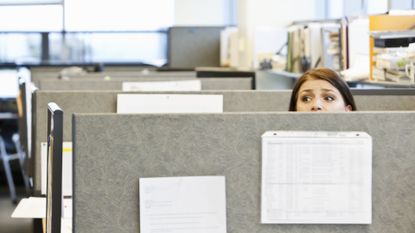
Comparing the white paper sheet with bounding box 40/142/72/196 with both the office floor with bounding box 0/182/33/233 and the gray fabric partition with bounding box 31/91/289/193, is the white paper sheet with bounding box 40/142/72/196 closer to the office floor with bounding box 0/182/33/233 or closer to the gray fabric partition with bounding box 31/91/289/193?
the gray fabric partition with bounding box 31/91/289/193

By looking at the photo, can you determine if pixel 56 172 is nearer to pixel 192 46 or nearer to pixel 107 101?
pixel 107 101

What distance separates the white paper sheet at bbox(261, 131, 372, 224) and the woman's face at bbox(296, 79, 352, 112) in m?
0.76

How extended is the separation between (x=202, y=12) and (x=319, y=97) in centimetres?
771

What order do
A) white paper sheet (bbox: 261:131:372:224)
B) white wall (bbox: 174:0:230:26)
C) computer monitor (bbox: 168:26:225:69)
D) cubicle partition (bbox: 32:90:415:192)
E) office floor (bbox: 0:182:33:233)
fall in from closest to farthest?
white paper sheet (bbox: 261:131:372:224)
cubicle partition (bbox: 32:90:415:192)
office floor (bbox: 0:182:33:233)
computer monitor (bbox: 168:26:225:69)
white wall (bbox: 174:0:230:26)

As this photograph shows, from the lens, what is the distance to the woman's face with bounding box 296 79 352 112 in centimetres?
223

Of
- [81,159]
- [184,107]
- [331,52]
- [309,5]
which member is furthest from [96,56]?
[81,159]

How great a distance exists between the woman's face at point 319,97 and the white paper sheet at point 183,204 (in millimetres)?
798

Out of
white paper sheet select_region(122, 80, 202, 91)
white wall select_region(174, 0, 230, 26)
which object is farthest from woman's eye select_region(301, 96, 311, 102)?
white wall select_region(174, 0, 230, 26)

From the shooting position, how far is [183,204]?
147 cm

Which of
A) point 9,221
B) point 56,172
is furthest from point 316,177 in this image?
point 9,221

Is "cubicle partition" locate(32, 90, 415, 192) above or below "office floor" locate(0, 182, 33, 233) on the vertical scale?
above

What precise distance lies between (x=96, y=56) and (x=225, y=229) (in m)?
6.71

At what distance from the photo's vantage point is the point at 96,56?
8.05m

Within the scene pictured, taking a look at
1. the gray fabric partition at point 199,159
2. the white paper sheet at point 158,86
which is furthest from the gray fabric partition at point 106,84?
the gray fabric partition at point 199,159
